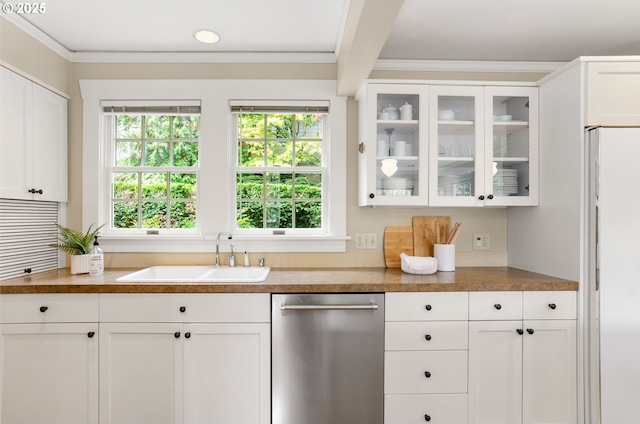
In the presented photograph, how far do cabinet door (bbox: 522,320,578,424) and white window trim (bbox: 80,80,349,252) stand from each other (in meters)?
1.28

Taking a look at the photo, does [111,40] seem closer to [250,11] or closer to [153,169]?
[153,169]

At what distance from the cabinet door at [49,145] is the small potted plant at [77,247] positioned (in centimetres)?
28

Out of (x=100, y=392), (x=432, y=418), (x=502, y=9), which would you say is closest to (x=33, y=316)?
(x=100, y=392)

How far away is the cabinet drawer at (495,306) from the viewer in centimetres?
195

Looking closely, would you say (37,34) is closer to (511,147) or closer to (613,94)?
(511,147)

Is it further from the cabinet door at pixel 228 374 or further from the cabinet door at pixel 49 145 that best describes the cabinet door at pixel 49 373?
the cabinet door at pixel 49 145

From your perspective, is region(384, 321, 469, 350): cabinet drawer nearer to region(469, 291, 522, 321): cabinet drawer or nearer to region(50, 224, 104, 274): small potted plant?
region(469, 291, 522, 321): cabinet drawer

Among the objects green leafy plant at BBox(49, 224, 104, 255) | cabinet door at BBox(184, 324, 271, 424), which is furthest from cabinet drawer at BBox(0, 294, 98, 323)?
cabinet door at BBox(184, 324, 271, 424)

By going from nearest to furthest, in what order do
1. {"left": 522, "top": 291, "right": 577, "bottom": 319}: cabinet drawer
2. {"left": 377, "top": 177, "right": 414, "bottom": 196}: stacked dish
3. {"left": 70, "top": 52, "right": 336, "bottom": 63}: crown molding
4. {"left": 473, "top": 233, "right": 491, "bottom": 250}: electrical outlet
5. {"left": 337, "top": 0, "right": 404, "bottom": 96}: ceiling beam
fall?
{"left": 337, "top": 0, "right": 404, "bottom": 96}: ceiling beam, {"left": 522, "top": 291, "right": 577, "bottom": 319}: cabinet drawer, {"left": 377, "top": 177, "right": 414, "bottom": 196}: stacked dish, {"left": 70, "top": 52, "right": 336, "bottom": 63}: crown molding, {"left": 473, "top": 233, "right": 491, "bottom": 250}: electrical outlet

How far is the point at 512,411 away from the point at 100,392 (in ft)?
7.38

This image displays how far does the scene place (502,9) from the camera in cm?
192

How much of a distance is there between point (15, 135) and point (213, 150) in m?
1.10

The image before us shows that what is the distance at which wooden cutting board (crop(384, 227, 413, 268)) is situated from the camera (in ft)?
8.29

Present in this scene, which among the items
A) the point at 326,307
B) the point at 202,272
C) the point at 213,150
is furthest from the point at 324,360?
the point at 213,150
